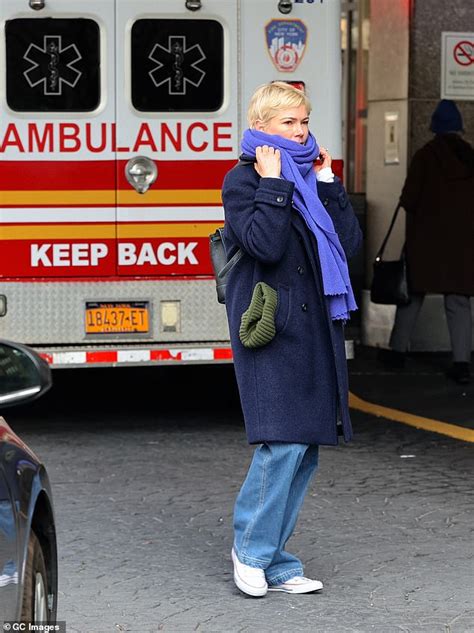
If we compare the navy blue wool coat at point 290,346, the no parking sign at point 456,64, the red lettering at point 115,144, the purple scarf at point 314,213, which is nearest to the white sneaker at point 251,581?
the navy blue wool coat at point 290,346

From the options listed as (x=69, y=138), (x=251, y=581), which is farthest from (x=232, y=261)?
(x=69, y=138)

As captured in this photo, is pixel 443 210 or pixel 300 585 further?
pixel 443 210

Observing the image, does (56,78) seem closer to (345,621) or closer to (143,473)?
(143,473)

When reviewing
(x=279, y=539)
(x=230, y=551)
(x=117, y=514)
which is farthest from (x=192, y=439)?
(x=279, y=539)

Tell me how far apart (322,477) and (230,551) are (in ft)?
5.31

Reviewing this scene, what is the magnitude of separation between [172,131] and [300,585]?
150 inches

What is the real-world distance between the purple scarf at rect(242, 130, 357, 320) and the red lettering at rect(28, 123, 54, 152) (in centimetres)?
A: 335

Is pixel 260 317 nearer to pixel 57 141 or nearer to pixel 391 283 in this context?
pixel 57 141

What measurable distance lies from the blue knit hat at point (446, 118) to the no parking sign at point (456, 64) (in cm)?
143

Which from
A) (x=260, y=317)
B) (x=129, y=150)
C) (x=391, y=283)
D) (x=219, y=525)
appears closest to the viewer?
(x=260, y=317)

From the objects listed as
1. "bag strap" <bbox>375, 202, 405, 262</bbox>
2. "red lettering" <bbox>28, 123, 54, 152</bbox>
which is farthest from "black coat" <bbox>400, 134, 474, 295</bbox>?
"red lettering" <bbox>28, 123, 54, 152</bbox>

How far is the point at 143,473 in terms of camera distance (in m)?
7.82

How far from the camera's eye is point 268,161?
534 cm

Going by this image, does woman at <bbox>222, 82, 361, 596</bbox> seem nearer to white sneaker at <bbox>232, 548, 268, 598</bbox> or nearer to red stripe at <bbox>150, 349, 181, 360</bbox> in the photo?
white sneaker at <bbox>232, 548, 268, 598</bbox>
